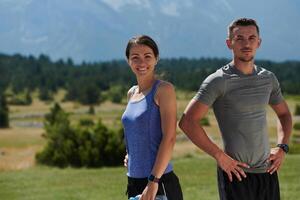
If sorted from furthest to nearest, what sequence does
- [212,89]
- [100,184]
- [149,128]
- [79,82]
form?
[79,82] → [100,184] → [212,89] → [149,128]

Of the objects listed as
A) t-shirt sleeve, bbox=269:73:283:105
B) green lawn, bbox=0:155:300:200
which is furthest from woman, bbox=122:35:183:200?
green lawn, bbox=0:155:300:200

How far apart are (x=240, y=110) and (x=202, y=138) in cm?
35

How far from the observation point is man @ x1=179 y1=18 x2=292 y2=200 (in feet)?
15.4

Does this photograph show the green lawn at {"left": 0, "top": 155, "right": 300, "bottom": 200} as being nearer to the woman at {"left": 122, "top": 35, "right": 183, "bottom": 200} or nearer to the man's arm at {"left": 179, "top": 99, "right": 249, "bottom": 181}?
the man's arm at {"left": 179, "top": 99, "right": 249, "bottom": 181}

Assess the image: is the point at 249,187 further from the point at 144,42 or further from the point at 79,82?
the point at 79,82

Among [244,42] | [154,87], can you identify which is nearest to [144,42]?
[154,87]

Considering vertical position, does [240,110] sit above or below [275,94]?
below

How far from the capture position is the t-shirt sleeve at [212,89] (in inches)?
185

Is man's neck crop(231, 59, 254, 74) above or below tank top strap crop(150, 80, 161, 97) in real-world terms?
above

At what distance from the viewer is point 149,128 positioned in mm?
4395

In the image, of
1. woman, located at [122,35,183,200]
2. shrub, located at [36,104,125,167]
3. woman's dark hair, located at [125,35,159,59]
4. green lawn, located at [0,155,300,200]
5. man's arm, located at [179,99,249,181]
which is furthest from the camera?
shrub, located at [36,104,125,167]

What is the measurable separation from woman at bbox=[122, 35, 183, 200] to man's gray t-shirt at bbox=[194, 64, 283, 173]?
454mm

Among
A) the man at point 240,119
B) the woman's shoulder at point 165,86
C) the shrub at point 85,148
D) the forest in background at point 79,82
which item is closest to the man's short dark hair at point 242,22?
the man at point 240,119

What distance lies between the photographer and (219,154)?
4.68 metres
